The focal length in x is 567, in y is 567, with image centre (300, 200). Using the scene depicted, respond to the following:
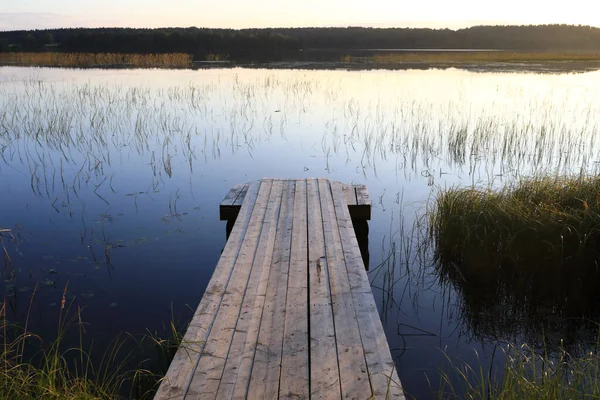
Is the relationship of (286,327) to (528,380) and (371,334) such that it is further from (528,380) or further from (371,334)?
(528,380)

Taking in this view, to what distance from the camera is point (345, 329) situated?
3268 millimetres

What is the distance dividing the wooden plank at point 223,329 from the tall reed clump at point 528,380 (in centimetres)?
122

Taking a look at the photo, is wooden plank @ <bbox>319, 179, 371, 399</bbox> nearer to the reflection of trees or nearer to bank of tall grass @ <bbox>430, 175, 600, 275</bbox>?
the reflection of trees

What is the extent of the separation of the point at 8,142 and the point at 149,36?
41441 millimetres

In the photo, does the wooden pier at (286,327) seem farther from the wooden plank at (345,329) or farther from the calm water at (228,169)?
the calm water at (228,169)

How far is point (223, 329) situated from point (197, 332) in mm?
151

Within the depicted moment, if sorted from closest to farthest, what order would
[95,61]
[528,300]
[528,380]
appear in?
[528,380], [528,300], [95,61]

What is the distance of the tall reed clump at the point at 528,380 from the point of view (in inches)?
117

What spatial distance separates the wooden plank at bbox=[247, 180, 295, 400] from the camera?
271cm

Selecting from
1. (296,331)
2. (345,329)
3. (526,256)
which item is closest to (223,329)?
(296,331)

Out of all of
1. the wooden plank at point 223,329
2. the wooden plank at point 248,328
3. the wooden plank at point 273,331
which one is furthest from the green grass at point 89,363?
the wooden plank at point 273,331

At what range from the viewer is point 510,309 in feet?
15.8

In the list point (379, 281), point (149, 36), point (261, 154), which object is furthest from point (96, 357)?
point (149, 36)

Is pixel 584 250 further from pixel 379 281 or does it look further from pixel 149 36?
pixel 149 36
